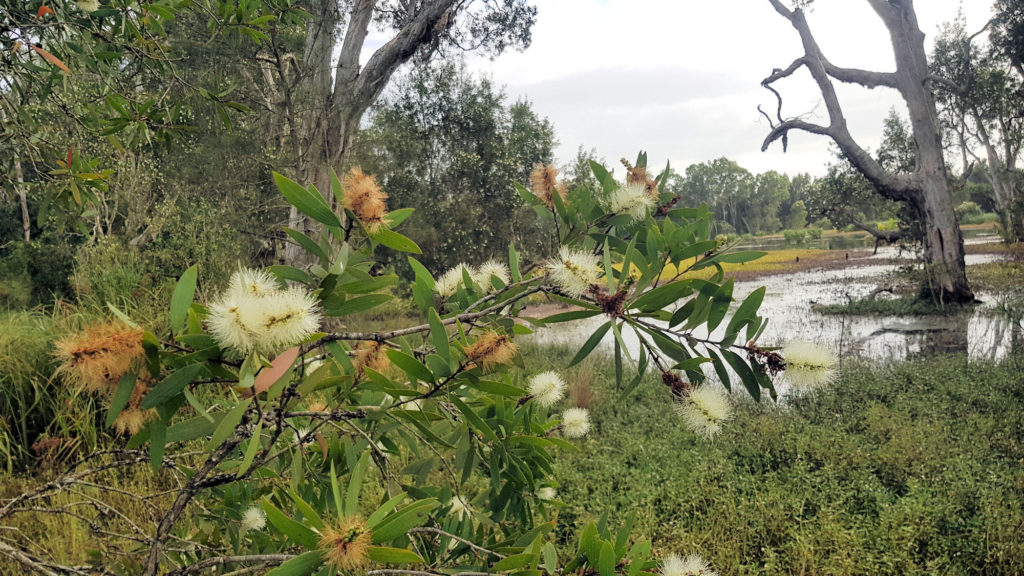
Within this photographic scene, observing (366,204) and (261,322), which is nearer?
(261,322)

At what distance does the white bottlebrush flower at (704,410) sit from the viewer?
2.61 feet

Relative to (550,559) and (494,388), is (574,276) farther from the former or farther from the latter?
(550,559)

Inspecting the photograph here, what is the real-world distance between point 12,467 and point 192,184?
6362 mm

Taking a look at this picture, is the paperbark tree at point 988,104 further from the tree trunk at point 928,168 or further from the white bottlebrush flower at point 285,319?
the white bottlebrush flower at point 285,319

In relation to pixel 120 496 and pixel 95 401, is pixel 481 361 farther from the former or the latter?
pixel 95 401

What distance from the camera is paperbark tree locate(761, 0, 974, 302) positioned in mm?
9438

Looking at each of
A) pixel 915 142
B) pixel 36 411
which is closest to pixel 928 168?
pixel 915 142

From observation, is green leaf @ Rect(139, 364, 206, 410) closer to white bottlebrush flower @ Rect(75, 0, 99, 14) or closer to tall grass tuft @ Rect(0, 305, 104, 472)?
white bottlebrush flower @ Rect(75, 0, 99, 14)

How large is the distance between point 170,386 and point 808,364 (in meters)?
0.80

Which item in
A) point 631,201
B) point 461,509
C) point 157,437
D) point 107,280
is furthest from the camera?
point 107,280

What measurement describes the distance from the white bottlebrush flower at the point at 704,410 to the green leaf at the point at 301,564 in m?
0.50

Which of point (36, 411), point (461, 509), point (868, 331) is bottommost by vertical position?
point (868, 331)

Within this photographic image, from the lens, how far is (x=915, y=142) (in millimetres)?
9898

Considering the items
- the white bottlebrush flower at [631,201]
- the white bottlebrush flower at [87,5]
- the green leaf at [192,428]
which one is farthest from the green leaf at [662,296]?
the white bottlebrush flower at [87,5]
